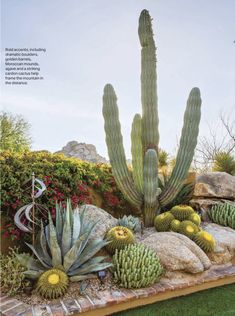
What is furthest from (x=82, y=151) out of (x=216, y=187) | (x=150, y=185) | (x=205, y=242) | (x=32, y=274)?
(x=32, y=274)

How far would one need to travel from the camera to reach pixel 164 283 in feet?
11.9

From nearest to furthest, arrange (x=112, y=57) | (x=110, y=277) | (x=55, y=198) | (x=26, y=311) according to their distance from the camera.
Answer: (x=26, y=311)
(x=110, y=277)
(x=55, y=198)
(x=112, y=57)

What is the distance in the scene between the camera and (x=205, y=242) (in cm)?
450

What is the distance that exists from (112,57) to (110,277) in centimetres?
341

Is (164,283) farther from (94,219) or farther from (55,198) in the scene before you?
(55,198)

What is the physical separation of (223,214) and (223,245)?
1176 mm

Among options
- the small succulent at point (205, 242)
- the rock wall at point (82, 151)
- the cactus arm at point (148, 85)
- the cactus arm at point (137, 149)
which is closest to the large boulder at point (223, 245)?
the small succulent at point (205, 242)

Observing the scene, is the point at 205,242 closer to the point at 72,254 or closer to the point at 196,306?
the point at 196,306

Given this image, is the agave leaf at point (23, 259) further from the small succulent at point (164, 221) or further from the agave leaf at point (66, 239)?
the small succulent at point (164, 221)

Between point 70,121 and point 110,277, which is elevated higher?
point 70,121

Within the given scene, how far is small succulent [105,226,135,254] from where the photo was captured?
3.93 m

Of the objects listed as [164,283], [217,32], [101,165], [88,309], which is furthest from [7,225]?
[217,32]

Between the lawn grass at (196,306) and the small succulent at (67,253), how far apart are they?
58 centimetres

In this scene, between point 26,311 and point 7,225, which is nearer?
point 26,311
